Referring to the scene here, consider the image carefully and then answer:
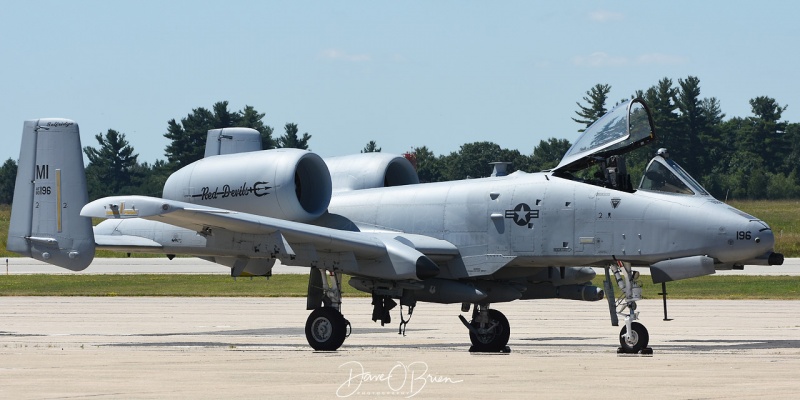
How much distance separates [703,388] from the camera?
40.6 feet

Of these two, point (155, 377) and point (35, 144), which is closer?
point (155, 377)

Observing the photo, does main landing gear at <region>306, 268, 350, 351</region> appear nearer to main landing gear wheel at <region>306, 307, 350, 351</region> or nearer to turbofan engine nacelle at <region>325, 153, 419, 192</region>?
main landing gear wheel at <region>306, 307, 350, 351</region>

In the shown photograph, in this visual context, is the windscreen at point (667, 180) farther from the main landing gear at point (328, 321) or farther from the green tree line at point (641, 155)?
the green tree line at point (641, 155)

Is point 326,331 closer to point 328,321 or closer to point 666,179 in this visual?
point 328,321

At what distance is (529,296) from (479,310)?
0.84m

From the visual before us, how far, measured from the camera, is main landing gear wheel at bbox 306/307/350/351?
19.0 m

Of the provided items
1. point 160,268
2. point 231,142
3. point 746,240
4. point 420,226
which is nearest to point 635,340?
point 746,240

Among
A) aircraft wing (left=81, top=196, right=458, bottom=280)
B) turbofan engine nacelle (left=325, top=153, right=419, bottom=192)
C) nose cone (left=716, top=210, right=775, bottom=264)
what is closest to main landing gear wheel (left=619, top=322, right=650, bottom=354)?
nose cone (left=716, top=210, right=775, bottom=264)

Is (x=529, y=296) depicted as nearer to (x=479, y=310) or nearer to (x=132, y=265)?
(x=479, y=310)

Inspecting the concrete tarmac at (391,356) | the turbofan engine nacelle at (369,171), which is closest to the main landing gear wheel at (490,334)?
the concrete tarmac at (391,356)

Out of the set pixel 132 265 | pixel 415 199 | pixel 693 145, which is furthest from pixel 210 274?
pixel 693 145

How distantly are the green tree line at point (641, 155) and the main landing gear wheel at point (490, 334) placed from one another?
59458 millimetres

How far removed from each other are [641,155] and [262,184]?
5201cm

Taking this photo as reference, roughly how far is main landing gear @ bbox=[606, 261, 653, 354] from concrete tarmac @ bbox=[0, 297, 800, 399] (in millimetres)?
297
